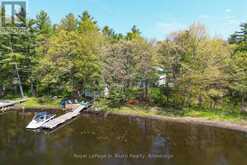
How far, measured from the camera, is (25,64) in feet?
114

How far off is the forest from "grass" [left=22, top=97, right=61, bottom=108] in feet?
5.81

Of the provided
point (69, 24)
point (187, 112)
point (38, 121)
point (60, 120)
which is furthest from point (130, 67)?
point (69, 24)

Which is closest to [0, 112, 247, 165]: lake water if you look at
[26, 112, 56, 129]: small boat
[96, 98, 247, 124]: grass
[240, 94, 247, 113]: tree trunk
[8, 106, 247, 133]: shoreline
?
[26, 112, 56, 129]: small boat

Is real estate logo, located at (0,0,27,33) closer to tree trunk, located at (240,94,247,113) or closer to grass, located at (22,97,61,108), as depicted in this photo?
grass, located at (22,97,61,108)

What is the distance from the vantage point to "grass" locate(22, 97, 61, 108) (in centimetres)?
3066

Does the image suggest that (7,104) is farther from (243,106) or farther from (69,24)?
(243,106)

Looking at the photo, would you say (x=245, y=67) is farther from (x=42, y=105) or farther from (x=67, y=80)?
(x=42, y=105)

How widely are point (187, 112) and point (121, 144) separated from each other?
1134 cm

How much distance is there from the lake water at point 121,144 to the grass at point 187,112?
2.80 meters

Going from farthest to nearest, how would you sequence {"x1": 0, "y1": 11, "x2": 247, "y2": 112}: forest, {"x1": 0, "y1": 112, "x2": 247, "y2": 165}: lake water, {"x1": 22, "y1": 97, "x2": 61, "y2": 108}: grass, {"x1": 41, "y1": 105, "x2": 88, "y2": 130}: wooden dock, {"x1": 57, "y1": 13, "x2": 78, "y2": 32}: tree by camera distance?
1. {"x1": 57, "y1": 13, "x2": 78, "y2": 32}: tree
2. {"x1": 22, "y1": 97, "x2": 61, "y2": 108}: grass
3. {"x1": 0, "y1": 11, "x2": 247, "y2": 112}: forest
4. {"x1": 41, "y1": 105, "x2": 88, "y2": 130}: wooden dock
5. {"x1": 0, "y1": 112, "x2": 247, "y2": 165}: lake water

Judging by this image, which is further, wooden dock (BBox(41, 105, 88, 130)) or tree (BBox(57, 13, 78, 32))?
tree (BBox(57, 13, 78, 32))

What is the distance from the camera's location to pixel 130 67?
30375 millimetres

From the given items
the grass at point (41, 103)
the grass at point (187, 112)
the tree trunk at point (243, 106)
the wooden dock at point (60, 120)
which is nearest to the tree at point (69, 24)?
the grass at point (41, 103)

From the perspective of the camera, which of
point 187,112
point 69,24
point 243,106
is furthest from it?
point 69,24
